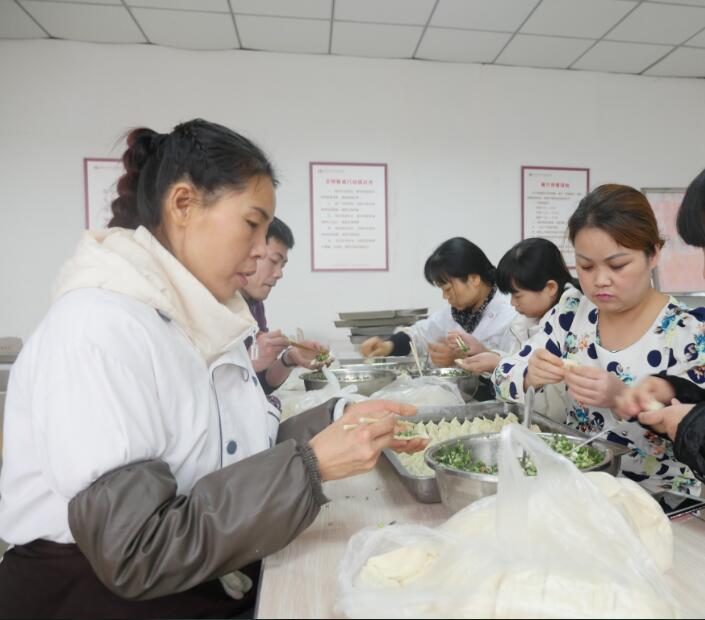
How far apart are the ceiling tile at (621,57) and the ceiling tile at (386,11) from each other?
1.61m

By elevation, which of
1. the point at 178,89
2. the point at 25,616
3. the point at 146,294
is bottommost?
the point at 25,616

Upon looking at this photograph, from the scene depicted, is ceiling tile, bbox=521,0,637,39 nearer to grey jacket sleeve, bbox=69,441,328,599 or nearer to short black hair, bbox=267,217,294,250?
short black hair, bbox=267,217,294,250

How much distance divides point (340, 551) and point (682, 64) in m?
5.39

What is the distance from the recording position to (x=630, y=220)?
1.66m

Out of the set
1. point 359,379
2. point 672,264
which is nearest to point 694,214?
point 359,379

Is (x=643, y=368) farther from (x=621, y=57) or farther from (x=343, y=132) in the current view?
(x=621, y=57)

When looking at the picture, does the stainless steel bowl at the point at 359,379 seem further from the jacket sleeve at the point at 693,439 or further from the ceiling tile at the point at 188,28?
the ceiling tile at the point at 188,28

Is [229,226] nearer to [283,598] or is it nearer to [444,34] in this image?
[283,598]

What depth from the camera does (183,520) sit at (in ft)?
2.77

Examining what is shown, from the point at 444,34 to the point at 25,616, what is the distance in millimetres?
4261

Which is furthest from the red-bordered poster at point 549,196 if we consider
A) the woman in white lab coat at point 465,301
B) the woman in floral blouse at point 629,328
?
the woman in floral blouse at point 629,328

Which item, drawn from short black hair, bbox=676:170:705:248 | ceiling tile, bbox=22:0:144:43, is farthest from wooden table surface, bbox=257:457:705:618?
ceiling tile, bbox=22:0:144:43

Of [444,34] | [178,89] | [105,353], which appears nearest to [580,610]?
[105,353]

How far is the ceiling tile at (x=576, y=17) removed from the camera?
11.7 ft
